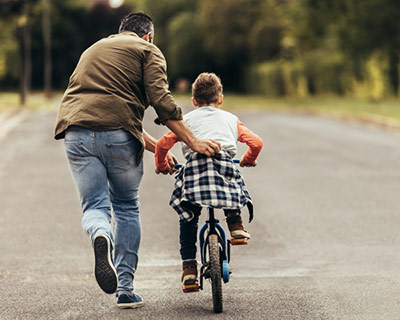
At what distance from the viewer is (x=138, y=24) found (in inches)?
198

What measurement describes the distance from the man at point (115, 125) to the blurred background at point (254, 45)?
698 centimetres

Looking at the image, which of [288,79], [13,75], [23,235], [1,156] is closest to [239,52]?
[288,79]

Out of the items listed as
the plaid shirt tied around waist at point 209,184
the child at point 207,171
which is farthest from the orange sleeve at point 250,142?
the plaid shirt tied around waist at point 209,184

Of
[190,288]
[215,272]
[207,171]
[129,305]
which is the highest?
[207,171]

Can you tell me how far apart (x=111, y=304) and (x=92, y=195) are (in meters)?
0.75

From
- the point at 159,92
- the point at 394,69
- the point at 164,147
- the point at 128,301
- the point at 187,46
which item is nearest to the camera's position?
the point at 159,92

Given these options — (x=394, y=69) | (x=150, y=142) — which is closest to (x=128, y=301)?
(x=150, y=142)

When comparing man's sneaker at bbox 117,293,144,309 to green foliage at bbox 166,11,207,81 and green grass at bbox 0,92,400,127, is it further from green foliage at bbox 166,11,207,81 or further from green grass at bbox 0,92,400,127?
green foliage at bbox 166,11,207,81

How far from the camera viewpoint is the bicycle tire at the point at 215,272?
4734 mm

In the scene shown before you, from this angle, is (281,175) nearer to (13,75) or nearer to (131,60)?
(131,60)

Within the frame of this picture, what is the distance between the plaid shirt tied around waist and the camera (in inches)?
187

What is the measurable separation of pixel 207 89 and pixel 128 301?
1.39 m

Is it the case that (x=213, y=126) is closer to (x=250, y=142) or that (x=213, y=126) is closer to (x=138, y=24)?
(x=250, y=142)

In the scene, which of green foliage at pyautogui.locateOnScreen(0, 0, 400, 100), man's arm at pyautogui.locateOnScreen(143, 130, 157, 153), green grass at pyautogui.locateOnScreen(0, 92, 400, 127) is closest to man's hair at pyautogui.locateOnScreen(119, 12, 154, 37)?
man's arm at pyautogui.locateOnScreen(143, 130, 157, 153)
